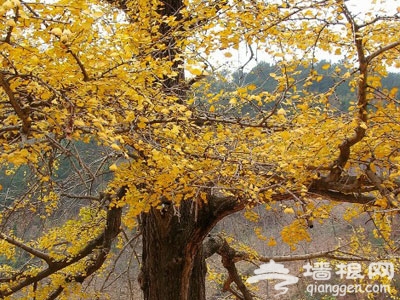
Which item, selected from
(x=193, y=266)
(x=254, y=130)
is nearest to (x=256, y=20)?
(x=254, y=130)

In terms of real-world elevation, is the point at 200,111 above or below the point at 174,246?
above

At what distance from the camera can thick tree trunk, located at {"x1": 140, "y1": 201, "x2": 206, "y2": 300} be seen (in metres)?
4.34

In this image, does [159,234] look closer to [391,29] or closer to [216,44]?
[216,44]

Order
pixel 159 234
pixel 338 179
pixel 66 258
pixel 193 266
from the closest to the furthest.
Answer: pixel 338 179, pixel 159 234, pixel 193 266, pixel 66 258

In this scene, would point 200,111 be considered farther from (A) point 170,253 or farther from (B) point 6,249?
(B) point 6,249

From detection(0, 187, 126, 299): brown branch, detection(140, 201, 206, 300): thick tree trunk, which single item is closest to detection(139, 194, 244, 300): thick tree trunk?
detection(140, 201, 206, 300): thick tree trunk

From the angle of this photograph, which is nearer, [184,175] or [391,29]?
[391,29]

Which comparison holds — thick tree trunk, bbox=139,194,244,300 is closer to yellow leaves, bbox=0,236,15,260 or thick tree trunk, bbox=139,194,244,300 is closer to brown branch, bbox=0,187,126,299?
brown branch, bbox=0,187,126,299

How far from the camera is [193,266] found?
15.5ft

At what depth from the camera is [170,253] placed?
4.36 metres

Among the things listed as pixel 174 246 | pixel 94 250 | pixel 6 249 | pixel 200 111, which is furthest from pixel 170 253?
pixel 6 249

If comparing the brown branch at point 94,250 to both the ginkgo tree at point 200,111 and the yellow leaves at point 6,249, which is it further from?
the ginkgo tree at point 200,111

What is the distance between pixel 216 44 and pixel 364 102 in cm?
100

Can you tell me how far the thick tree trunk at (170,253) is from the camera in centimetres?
434
